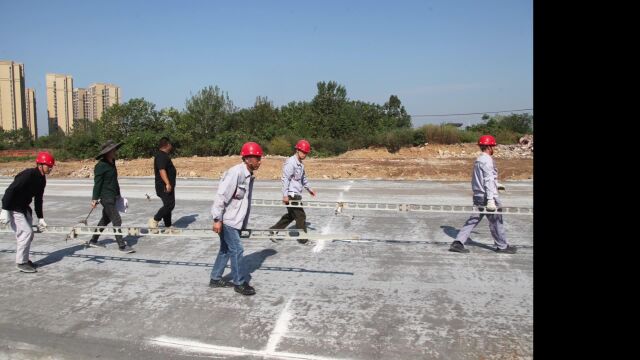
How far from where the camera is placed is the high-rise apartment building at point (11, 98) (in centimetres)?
7869

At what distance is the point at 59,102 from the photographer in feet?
304

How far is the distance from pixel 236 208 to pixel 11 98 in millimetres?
90090

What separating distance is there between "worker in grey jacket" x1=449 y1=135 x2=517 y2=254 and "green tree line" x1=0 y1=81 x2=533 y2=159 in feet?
93.4

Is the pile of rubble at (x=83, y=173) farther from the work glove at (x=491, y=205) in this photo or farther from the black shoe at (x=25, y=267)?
the work glove at (x=491, y=205)

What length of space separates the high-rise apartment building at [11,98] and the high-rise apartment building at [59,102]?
9.84 metres

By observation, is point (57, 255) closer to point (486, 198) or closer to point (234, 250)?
point (234, 250)

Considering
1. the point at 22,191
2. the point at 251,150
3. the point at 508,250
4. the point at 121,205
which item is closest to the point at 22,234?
the point at 22,191

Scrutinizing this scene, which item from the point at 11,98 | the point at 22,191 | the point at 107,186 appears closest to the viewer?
the point at 22,191

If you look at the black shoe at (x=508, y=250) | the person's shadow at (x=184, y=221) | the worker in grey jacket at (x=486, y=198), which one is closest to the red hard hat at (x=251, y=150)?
the worker in grey jacket at (x=486, y=198)

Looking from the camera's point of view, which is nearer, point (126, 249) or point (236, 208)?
point (236, 208)

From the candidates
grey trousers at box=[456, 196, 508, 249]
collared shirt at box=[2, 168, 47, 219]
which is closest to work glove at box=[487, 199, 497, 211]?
grey trousers at box=[456, 196, 508, 249]
